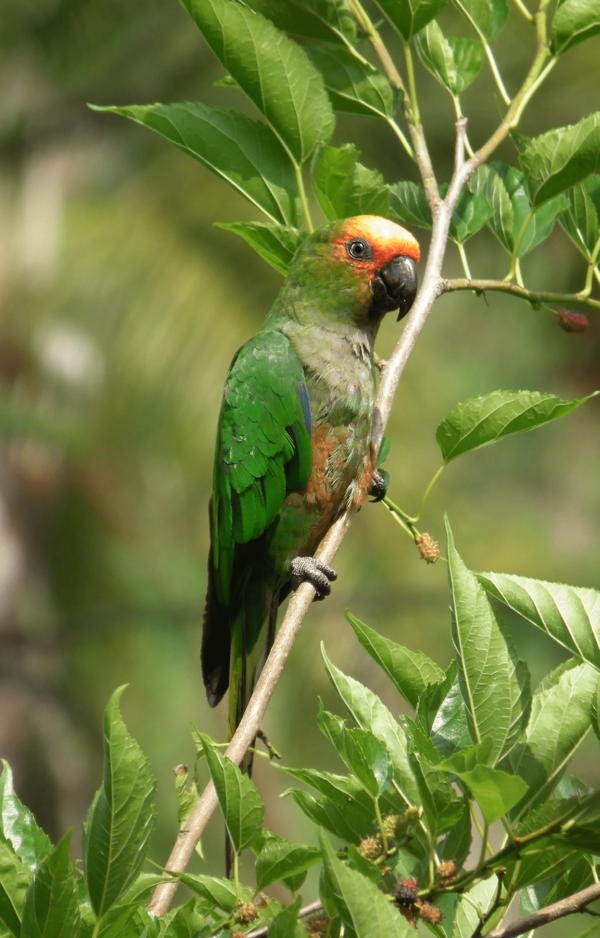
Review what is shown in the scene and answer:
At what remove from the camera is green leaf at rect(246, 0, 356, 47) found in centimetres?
174

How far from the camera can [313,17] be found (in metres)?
1.76

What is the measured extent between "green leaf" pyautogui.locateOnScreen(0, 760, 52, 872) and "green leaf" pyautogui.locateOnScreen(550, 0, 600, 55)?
1.70m

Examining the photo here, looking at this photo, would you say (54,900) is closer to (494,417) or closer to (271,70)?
(494,417)

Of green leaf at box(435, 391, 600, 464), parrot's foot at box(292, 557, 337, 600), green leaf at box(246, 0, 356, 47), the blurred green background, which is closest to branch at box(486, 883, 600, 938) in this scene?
green leaf at box(435, 391, 600, 464)

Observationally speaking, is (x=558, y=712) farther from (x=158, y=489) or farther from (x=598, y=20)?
(x=158, y=489)

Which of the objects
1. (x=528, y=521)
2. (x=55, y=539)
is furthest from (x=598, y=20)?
(x=528, y=521)

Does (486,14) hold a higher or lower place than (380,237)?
higher

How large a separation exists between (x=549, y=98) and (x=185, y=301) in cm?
381

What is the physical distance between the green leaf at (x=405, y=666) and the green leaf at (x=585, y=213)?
0.95m

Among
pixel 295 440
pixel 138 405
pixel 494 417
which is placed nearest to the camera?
pixel 494 417

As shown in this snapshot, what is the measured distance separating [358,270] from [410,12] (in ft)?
2.32

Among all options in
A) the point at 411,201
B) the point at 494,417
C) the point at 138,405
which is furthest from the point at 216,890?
the point at 138,405

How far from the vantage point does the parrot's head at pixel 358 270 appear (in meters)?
2.22

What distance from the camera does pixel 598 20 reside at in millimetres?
1685
